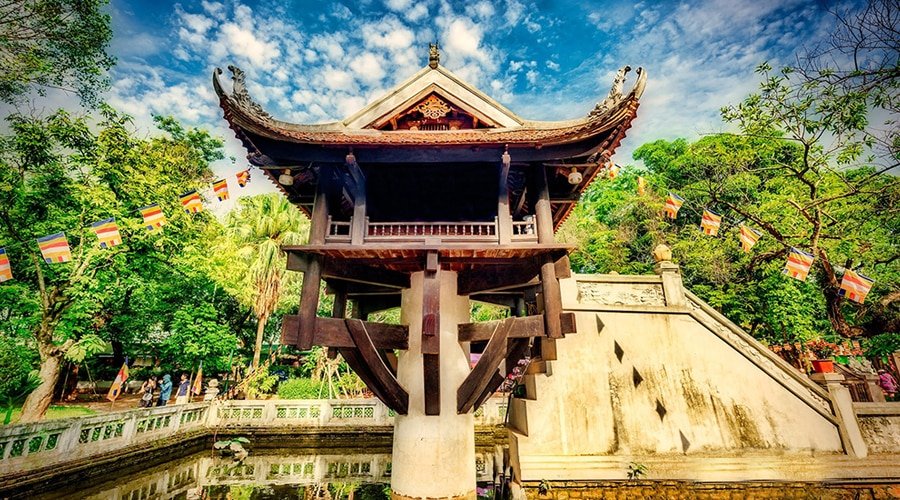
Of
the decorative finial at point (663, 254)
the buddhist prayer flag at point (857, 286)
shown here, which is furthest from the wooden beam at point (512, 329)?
the buddhist prayer flag at point (857, 286)

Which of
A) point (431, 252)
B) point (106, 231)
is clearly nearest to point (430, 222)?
point (431, 252)

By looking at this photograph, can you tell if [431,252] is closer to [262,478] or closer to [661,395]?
[661,395]

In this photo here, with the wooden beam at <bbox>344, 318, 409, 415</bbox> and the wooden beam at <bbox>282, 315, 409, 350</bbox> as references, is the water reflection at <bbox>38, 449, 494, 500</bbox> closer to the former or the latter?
the wooden beam at <bbox>344, 318, 409, 415</bbox>

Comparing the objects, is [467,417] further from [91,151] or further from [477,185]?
[91,151]

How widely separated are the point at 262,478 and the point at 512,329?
8124 mm

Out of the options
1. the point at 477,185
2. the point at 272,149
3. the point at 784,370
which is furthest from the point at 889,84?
the point at 272,149

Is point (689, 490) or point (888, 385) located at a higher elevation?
point (888, 385)

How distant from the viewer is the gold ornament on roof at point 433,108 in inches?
290

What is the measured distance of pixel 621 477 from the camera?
768 centimetres

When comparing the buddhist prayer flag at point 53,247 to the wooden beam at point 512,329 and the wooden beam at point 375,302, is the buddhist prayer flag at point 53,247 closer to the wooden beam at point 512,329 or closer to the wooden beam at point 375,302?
the wooden beam at point 375,302

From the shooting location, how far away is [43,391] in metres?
11.6

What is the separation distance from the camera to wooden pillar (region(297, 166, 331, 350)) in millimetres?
5547

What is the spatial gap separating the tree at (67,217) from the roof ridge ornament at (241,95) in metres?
9.97

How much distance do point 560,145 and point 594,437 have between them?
6.17m
